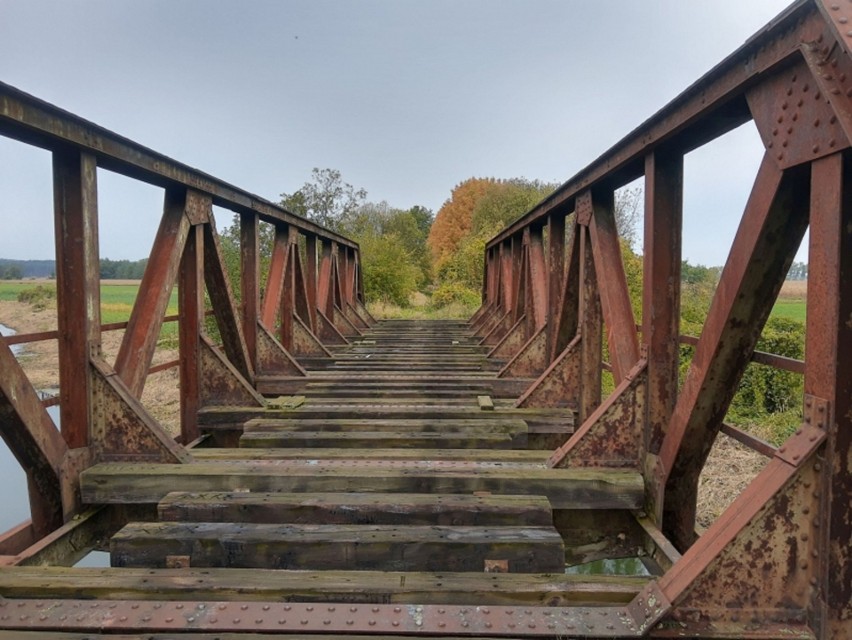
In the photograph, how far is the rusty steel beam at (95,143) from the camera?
245cm

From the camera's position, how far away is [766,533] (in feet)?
6.32

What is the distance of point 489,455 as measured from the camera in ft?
11.9

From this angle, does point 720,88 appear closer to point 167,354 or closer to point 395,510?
point 395,510

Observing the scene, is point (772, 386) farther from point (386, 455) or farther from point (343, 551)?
point (343, 551)

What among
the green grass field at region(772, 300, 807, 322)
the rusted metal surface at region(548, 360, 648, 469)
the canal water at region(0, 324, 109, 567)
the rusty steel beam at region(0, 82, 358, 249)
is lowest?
the canal water at region(0, 324, 109, 567)

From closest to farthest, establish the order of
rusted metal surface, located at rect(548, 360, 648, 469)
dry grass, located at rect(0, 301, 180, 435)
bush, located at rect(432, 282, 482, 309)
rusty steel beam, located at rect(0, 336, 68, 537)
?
rusty steel beam, located at rect(0, 336, 68, 537)
rusted metal surface, located at rect(548, 360, 648, 469)
dry grass, located at rect(0, 301, 180, 435)
bush, located at rect(432, 282, 482, 309)

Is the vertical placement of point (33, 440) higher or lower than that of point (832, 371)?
lower

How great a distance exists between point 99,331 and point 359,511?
5.33 feet

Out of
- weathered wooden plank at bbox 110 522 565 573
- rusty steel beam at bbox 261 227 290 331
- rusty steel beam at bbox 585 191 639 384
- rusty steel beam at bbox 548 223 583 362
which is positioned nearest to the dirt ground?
rusty steel beam at bbox 548 223 583 362

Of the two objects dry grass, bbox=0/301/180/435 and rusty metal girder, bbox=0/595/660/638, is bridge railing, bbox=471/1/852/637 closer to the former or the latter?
rusty metal girder, bbox=0/595/660/638

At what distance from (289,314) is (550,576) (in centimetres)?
558

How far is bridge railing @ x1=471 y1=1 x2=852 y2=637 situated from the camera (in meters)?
1.77

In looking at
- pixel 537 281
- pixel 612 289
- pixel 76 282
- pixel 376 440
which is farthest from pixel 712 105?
pixel 537 281

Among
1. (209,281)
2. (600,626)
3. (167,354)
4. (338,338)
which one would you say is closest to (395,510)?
(600,626)
